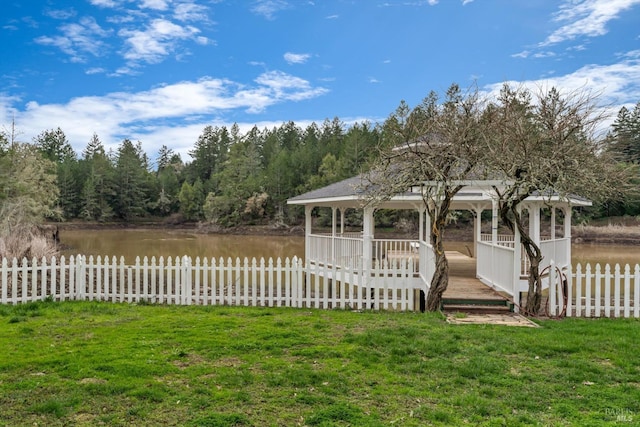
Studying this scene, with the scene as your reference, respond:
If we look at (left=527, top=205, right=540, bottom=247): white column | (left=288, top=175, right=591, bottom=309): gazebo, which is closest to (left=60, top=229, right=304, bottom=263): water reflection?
(left=288, top=175, right=591, bottom=309): gazebo

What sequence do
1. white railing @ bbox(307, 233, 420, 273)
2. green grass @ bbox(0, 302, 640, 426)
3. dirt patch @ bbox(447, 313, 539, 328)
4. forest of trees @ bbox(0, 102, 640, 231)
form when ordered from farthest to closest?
1. forest of trees @ bbox(0, 102, 640, 231)
2. white railing @ bbox(307, 233, 420, 273)
3. dirt patch @ bbox(447, 313, 539, 328)
4. green grass @ bbox(0, 302, 640, 426)

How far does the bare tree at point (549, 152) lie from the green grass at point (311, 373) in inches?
92.9

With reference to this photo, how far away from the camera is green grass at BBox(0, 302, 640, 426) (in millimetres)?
3680

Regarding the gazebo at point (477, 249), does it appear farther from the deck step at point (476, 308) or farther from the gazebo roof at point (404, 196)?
the deck step at point (476, 308)

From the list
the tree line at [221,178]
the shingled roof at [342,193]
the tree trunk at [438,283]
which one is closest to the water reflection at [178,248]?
the shingled roof at [342,193]

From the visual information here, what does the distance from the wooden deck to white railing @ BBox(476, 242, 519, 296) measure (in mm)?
189

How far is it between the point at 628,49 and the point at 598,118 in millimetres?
13974

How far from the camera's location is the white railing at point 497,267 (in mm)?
9181

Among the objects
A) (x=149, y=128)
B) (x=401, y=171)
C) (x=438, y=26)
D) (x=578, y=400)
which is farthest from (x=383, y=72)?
(x=149, y=128)

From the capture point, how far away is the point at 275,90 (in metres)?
25.9

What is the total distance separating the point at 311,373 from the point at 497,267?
682cm

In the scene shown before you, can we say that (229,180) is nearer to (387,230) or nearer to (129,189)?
(129,189)

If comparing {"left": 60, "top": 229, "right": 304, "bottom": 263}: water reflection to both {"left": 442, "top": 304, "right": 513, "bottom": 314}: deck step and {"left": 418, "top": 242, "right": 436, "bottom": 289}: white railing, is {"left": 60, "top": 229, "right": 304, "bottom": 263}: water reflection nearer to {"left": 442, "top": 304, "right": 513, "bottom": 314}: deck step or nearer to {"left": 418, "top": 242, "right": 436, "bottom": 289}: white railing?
{"left": 418, "top": 242, "right": 436, "bottom": 289}: white railing

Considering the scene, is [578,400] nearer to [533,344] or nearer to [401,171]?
[533,344]
